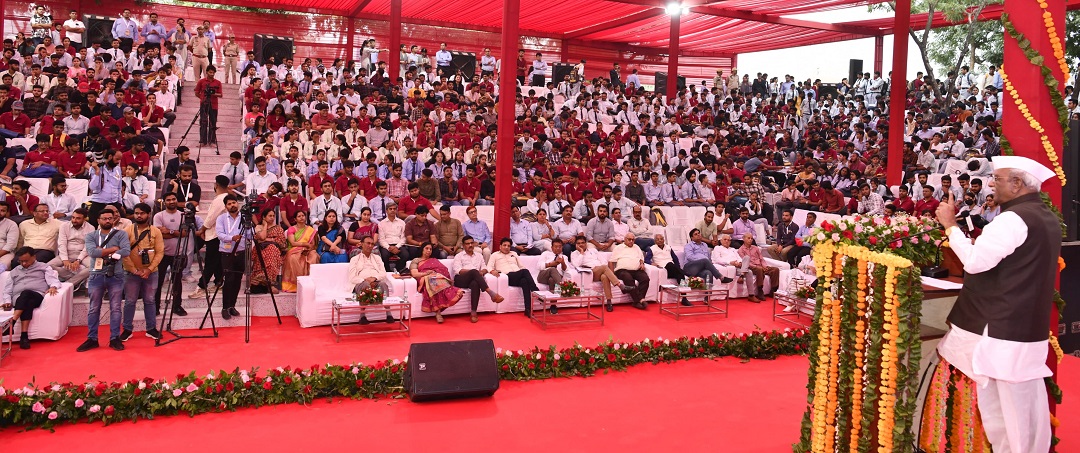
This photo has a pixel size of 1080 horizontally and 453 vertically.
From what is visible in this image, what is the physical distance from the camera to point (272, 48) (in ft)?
61.3

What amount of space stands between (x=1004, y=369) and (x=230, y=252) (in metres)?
6.94

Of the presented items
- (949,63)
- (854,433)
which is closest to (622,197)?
(854,433)

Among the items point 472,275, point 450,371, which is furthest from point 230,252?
point 450,371

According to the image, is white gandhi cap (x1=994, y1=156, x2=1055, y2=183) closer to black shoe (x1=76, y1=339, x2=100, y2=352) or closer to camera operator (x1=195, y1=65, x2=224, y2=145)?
black shoe (x1=76, y1=339, x2=100, y2=352)

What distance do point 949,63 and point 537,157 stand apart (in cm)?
1397

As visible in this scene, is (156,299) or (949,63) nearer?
(156,299)

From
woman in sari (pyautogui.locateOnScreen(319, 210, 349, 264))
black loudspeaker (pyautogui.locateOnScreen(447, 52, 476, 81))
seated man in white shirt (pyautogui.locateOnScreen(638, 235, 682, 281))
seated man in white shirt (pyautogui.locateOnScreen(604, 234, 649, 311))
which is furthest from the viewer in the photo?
black loudspeaker (pyautogui.locateOnScreen(447, 52, 476, 81))

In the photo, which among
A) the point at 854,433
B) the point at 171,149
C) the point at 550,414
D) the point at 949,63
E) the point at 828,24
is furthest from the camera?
the point at 949,63

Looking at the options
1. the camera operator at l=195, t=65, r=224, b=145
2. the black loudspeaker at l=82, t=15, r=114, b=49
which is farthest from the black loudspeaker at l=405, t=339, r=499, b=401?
the black loudspeaker at l=82, t=15, r=114, b=49

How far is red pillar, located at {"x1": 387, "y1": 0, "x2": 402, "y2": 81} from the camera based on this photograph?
16.8 metres

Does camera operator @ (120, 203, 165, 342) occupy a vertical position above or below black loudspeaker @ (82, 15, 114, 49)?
below

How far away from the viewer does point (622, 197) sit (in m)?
12.6

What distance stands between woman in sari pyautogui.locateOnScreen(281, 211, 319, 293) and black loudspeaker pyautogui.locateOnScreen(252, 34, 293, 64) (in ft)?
36.7

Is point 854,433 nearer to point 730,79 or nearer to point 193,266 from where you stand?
point 193,266
